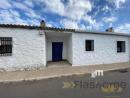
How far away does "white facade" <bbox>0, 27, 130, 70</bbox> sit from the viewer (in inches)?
376

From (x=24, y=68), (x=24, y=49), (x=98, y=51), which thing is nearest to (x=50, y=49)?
(x=24, y=49)

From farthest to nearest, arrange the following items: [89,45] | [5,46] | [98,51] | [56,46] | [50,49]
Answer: [56,46]
[50,49]
[89,45]
[98,51]
[5,46]

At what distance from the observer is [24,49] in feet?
32.1

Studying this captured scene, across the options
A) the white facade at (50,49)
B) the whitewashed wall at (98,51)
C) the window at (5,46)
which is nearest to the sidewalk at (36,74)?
the white facade at (50,49)

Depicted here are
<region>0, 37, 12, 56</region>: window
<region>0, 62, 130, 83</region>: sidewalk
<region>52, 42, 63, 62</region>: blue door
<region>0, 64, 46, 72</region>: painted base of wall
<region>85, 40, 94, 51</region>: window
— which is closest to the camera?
<region>0, 62, 130, 83</region>: sidewalk

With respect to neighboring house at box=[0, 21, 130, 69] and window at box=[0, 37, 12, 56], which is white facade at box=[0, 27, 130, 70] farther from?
window at box=[0, 37, 12, 56]

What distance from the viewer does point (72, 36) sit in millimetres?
11438

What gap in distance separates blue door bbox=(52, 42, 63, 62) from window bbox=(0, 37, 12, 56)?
16.8 ft

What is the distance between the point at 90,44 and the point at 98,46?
86cm

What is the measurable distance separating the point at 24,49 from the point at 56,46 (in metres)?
4.76

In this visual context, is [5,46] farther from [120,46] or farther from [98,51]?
[120,46]

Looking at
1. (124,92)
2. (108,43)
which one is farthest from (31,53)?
(108,43)

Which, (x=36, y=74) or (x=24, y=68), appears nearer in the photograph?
(x=36, y=74)

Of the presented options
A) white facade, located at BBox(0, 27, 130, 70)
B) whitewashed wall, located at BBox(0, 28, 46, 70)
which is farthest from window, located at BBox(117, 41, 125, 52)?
whitewashed wall, located at BBox(0, 28, 46, 70)
